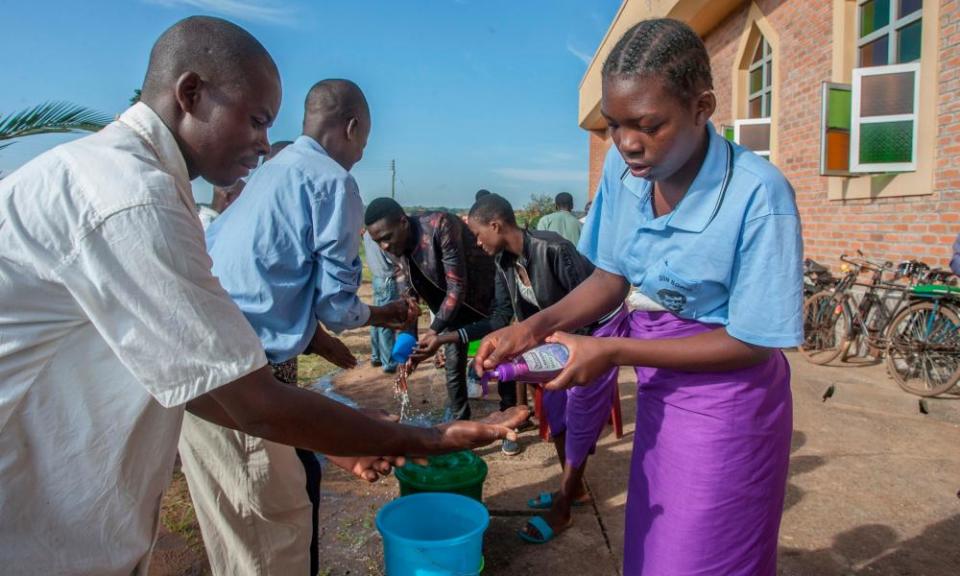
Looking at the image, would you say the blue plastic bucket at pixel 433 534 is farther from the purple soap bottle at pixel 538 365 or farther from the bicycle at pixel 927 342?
the bicycle at pixel 927 342

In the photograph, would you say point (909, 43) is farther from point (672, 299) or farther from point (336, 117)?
point (672, 299)

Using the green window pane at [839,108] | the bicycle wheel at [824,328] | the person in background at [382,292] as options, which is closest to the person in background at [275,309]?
the person in background at [382,292]

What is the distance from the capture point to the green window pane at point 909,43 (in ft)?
21.4

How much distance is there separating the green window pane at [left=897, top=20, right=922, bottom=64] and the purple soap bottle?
678 centimetres

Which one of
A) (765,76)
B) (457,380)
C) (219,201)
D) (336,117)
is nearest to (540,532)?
(457,380)

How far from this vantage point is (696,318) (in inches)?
66.2

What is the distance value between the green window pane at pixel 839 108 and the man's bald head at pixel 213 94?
7163 mm

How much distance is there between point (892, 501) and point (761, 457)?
2.84m

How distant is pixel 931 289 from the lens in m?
5.89

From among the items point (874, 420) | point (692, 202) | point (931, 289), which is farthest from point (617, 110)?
point (931, 289)

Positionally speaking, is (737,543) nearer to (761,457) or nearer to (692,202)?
(761,457)

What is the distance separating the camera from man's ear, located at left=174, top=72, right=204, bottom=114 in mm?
1391

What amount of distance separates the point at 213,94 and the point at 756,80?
33.7ft

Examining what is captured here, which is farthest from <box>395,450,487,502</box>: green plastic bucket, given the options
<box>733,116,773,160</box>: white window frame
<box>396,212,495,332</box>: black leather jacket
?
<box>733,116,773,160</box>: white window frame
